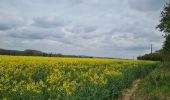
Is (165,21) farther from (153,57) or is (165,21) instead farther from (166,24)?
(153,57)

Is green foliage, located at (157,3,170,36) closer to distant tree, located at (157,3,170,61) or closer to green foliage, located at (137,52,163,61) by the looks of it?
distant tree, located at (157,3,170,61)

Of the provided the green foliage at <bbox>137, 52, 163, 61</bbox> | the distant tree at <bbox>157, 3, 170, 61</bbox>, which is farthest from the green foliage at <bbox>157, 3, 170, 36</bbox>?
the green foliage at <bbox>137, 52, 163, 61</bbox>

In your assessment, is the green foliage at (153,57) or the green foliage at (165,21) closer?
the green foliage at (165,21)

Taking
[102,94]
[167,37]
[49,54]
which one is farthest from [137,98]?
[49,54]

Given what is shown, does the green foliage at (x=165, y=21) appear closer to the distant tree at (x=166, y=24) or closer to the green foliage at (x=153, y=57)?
the distant tree at (x=166, y=24)

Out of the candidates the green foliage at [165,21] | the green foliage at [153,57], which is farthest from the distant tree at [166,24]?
the green foliage at [153,57]

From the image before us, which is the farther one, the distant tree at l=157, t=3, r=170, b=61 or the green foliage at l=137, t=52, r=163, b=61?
the green foliage at l=137, t=52, r=163, b=61

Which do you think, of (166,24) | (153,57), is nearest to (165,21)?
(166,24)

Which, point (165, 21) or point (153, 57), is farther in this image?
point (153, 57)

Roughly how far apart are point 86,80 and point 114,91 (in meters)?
3.31

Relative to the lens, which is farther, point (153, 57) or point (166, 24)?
point (153, 57)

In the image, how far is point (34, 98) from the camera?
974 centimetres

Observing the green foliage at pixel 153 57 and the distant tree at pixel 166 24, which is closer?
the distant tree at pixel 166 24

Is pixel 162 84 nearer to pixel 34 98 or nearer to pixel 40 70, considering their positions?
pixel 40 70
